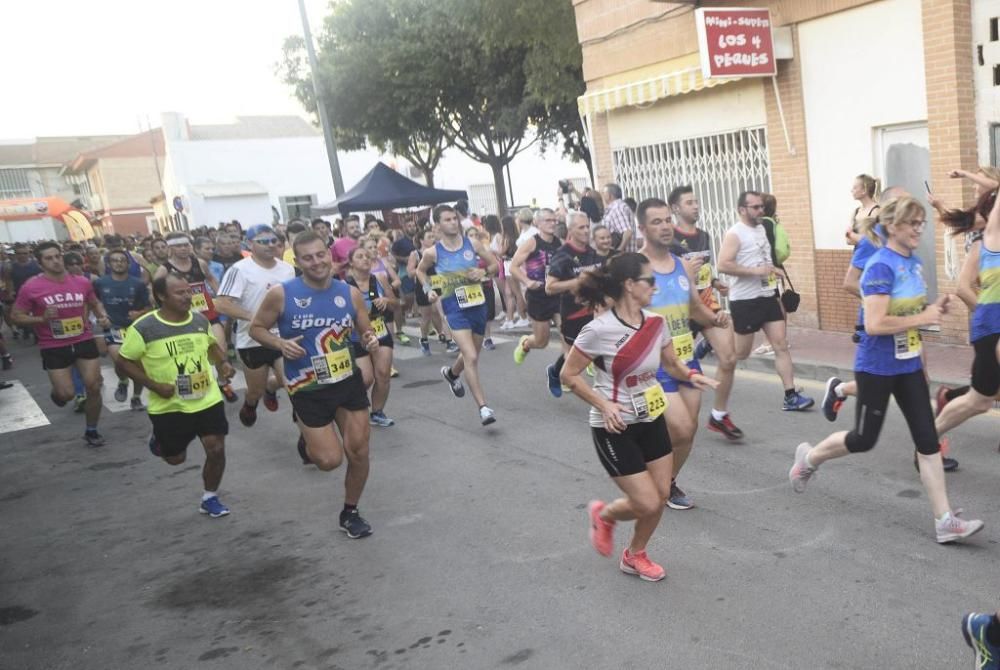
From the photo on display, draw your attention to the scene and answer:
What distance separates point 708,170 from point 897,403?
8.08 metres

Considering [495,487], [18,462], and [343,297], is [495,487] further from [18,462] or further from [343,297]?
[18,462]

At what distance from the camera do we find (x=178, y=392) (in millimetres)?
6160

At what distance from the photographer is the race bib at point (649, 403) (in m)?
4.41

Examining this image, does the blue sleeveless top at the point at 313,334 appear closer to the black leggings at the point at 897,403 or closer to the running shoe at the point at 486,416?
the running shoe at the point at 486,416

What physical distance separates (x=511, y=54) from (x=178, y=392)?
18258 mm

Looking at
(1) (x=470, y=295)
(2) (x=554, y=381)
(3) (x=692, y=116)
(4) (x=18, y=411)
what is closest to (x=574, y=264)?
(1) (x=470, y=295)

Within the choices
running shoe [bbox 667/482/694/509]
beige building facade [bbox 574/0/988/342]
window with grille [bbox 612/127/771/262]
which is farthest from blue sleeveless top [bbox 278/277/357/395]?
window with grille [bbox 612/127/771/262]

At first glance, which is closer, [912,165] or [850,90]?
[912,165]

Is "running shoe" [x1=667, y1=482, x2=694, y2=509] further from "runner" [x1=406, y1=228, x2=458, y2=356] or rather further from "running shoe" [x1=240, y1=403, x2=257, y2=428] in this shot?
"runner" [x1=406, y1=228, x2=458, y2=356]

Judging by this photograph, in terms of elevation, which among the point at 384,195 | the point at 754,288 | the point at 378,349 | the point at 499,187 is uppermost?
the point at 384,195

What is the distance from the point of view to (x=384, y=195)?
20.3m

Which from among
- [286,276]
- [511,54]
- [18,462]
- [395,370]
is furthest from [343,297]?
[511,54]

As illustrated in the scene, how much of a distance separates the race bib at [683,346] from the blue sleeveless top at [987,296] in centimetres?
157

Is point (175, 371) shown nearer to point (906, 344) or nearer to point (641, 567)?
point (641, 567)
